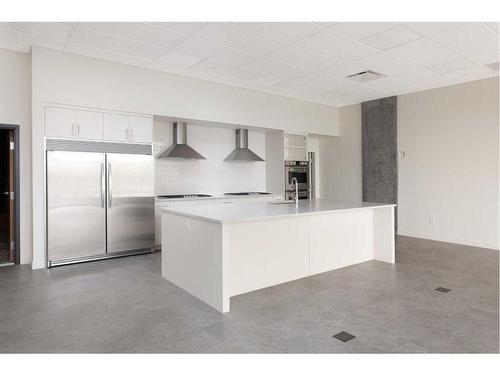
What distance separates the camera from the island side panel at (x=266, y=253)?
3449 mm

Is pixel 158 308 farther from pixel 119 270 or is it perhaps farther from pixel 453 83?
pixel 453 83

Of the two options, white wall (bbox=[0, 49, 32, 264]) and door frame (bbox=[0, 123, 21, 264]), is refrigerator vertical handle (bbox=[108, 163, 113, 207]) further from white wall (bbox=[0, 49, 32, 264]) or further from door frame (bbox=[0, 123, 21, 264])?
door frame (bbox=[0, 123, 21, 264])

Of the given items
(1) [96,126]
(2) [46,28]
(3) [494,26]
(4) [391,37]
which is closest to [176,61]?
(1) [96,126]

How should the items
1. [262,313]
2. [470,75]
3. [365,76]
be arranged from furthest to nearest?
[365,76], [470,75], [262,313]

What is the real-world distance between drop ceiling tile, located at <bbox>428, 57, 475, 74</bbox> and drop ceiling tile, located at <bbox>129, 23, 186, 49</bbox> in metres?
3.91

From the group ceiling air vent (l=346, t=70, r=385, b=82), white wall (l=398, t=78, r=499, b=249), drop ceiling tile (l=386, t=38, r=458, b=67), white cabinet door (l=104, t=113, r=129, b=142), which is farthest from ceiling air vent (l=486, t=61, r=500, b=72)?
white cabinet door (l=104, t=113, r=129, b=142)

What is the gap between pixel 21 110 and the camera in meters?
4.73

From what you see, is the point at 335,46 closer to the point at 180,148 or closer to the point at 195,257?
the point at 180,148

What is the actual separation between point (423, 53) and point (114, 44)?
13.8 ft

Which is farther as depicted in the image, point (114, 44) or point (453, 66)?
point (453, 66)

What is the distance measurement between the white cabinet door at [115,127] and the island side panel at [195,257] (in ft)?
5.97

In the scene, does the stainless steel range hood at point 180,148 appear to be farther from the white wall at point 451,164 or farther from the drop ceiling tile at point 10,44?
the white wall at point 451,164

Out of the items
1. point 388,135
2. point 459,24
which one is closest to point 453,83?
point 388,135
